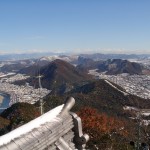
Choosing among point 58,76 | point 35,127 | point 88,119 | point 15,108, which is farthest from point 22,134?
→ point 58,76

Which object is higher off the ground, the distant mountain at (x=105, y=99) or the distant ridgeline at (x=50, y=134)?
the distant ridgeline at (x=50, y=134)

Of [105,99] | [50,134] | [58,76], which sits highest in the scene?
[50,134]

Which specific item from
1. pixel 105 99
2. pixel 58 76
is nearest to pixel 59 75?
pixel 58 76

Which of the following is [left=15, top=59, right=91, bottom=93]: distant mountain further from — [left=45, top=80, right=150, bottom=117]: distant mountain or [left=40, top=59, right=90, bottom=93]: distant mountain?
[left=45, top=80, right=150, bottom=117]: distant mountain

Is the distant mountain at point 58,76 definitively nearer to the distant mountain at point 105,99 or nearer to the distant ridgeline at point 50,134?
the distant mountain at point 105,99

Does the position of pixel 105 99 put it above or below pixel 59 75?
above

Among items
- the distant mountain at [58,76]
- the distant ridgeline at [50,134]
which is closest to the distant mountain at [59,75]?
the distant mountain at [58,76]

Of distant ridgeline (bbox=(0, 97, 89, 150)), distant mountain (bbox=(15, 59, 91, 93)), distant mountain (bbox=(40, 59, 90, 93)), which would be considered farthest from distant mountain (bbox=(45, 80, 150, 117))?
distant mountain (bbox=(40, 59, 90, 93))

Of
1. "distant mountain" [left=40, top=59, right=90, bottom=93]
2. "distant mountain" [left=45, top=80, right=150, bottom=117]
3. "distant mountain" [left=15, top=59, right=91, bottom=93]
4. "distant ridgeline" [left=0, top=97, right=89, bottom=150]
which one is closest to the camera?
"distant ridgeline" [left=0, top=97, right=89, bottom=150]

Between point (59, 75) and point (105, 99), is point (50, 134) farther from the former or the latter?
point (59, 75)
